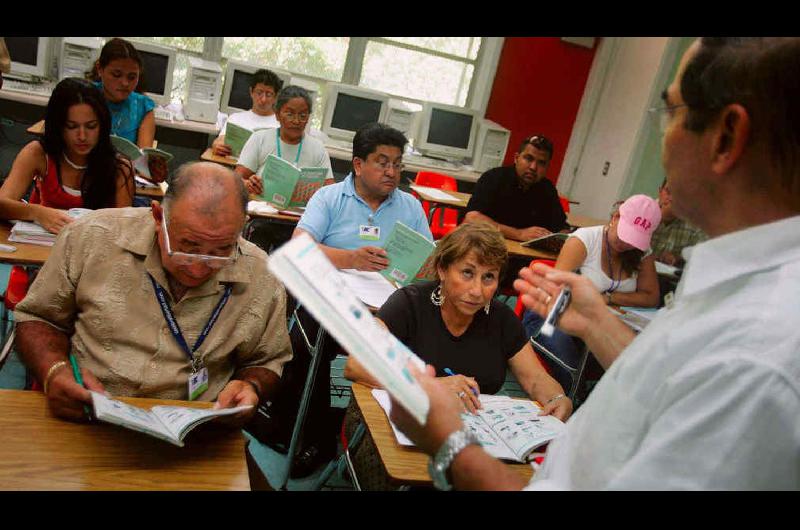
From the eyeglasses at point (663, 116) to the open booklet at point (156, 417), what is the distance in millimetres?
→ 1053

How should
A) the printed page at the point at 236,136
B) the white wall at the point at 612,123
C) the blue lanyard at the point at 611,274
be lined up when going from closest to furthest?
the blue lanyard at the point at 611,274 → the printed page at the point at 236,136 → the white wall at the point at 612,123

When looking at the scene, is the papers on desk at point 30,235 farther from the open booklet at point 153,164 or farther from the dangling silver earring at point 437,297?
the dangling silver earring at point 437,297

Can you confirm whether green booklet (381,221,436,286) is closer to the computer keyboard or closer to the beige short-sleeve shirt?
the beige short-sleeve shirt

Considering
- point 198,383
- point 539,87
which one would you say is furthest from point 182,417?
point 539,87

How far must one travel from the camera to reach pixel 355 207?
3307mm

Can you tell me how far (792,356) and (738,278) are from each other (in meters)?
0.13

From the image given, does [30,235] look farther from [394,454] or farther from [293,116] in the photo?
[293,116]

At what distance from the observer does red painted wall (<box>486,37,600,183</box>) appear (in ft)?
24.8

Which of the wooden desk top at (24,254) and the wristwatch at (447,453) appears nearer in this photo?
the wristwatch at (447,453)

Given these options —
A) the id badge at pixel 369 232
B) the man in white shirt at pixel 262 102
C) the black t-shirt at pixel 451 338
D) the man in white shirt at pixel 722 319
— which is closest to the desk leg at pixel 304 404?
the black t-shirt at pixel 451 338

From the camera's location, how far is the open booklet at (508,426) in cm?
169

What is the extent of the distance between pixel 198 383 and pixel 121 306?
30 centimetres
